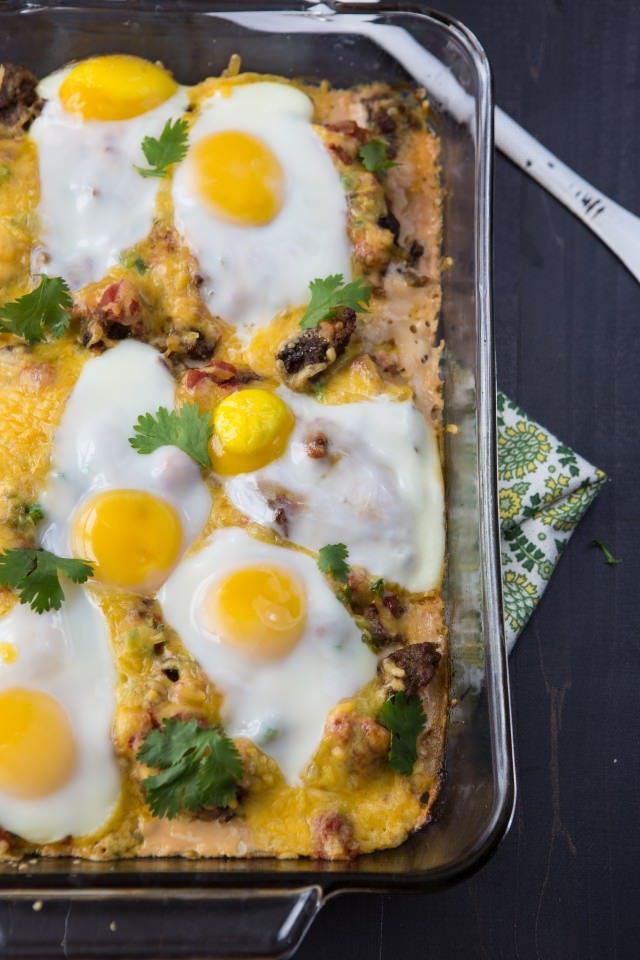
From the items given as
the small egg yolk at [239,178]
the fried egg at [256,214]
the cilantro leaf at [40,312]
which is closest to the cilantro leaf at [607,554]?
the fried egg at [256,214]

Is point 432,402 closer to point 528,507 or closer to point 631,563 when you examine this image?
point 528,507

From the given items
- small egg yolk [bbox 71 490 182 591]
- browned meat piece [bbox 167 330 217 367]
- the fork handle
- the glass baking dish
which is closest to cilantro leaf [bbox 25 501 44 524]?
small egg yolk [bbox 71 490 182 591]

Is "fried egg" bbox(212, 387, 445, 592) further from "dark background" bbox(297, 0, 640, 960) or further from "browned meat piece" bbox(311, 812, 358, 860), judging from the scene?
"browned meat piece" bbox(311, 812, 358, 860)

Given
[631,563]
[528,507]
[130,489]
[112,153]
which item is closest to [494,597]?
[528,507]

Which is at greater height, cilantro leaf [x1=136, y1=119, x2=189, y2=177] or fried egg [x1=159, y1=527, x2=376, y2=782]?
cilantro leaf [x1=136, y1=119, x2=189, y2=177]

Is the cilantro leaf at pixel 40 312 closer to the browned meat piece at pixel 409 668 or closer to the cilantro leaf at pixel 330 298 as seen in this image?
the cilantro leaf at pixel 330 298

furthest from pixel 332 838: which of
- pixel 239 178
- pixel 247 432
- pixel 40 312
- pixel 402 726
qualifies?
pixel 239 178
